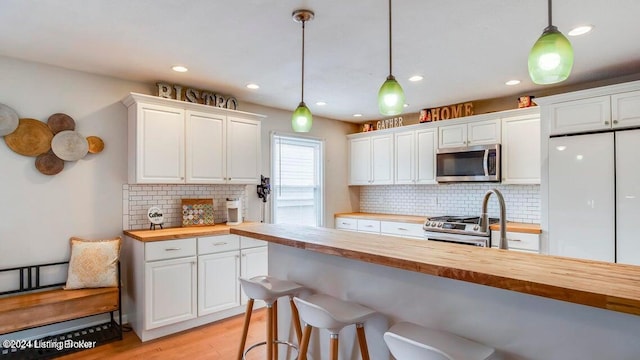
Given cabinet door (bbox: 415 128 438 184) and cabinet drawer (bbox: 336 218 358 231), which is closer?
cabinet door (bbox: 415 128 438 184)

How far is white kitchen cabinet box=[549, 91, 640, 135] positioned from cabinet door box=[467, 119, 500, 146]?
2.45ft

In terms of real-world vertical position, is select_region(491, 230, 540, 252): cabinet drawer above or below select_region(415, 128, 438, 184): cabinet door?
below

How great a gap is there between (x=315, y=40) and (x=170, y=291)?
2552mm

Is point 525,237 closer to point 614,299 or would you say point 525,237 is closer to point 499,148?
point 499,148

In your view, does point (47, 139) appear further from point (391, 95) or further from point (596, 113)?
point (596, 113)

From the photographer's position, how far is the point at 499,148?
3.90m

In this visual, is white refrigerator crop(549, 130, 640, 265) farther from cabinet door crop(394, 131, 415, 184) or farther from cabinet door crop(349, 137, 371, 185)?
cabinet door crop(349, 137, 371, 185)

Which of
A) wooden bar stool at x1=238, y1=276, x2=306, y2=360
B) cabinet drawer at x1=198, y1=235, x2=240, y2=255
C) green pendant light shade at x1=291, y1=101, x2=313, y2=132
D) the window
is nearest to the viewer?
wooden bar stool at x1=238, y1=276, x2=306, y2=360

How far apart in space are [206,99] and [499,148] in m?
3.42

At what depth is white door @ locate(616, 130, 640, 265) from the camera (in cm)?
273

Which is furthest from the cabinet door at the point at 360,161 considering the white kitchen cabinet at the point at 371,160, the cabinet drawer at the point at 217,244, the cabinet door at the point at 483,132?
the cabinet drawer at the point at 217,244

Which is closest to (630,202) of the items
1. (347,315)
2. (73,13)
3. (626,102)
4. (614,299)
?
(626,102)

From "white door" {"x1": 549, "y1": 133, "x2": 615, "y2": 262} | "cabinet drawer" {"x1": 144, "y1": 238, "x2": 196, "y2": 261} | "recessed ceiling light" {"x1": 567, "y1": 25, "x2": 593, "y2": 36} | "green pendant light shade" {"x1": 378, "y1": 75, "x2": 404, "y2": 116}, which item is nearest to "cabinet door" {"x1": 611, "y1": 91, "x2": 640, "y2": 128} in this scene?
"white door" {"x1": 549, "y1": 133, "x2": 615, "y2": 262}

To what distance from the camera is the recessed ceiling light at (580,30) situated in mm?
2258
